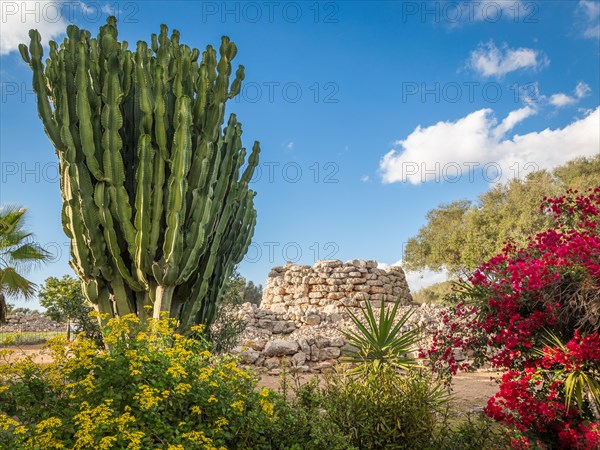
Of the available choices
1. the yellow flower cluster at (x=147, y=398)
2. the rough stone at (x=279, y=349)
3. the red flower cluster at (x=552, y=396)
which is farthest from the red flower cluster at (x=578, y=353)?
the rough stone at (x=279, y=349)

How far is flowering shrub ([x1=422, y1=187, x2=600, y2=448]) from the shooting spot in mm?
4781

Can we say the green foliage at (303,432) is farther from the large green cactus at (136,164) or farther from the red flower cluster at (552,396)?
the large green cactus at (136,164)

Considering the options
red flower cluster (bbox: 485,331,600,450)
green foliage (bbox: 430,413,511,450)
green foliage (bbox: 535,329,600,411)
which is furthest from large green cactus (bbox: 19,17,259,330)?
green foliage (bbox: 535,329,600,411)

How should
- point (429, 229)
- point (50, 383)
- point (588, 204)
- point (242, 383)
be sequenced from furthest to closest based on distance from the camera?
point (429, 229)
point (588, 204)
point (242, 383)
point (50, 383)

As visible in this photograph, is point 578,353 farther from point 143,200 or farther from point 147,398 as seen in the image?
point 143,200

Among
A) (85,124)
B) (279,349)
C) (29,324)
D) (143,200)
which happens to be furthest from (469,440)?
(29,324)

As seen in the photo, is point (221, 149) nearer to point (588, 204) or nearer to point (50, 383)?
point (50, 383)

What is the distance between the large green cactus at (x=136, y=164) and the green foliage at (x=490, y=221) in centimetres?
1539

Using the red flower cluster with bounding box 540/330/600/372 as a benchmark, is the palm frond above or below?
above

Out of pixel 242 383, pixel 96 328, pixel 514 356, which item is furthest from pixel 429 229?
pixel 242 383

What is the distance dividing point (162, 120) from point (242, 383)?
12.6 feet

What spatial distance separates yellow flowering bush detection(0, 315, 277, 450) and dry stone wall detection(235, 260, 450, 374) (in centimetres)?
844

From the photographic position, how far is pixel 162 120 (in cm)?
643

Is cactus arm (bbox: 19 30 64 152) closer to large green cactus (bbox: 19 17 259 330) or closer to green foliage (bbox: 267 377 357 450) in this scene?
large green cactus (bbox: 19 17 259 330)
